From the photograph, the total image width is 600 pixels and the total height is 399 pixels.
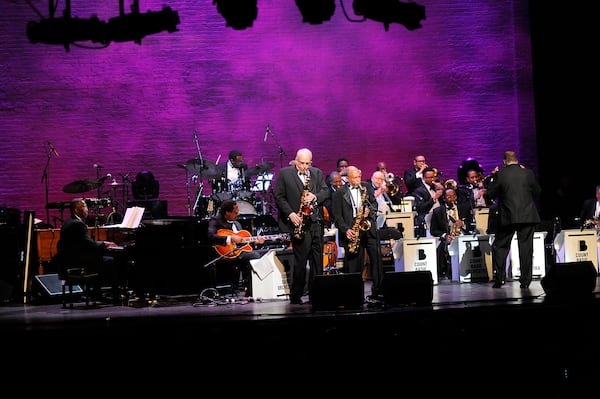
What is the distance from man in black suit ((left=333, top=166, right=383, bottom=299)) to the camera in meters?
10.6

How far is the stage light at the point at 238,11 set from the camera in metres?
10.0

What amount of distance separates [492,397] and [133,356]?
3.52 m

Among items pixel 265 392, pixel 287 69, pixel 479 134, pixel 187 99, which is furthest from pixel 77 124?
pixel 265 392

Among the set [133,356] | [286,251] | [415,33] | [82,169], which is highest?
[415,33]

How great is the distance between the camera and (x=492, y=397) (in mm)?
7895

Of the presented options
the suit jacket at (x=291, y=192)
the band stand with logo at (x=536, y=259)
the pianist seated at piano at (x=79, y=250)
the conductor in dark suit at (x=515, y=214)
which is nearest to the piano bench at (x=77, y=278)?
the pianist seated at piano at (x=79, y=250)

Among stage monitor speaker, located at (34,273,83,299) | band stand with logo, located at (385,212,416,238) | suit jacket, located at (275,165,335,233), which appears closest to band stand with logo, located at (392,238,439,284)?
band stand with logo, located at (385,212,416,238)

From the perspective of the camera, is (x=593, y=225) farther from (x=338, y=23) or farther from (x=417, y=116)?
(x=338, y=23)

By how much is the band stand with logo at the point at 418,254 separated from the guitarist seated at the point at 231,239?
8.29 feet

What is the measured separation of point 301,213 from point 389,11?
2810 mm

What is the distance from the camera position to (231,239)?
36.4 feet

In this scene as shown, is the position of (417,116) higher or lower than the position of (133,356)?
higher

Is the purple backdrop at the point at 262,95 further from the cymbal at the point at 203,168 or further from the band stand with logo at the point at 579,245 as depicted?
the band stand with logo at the point at 579,245

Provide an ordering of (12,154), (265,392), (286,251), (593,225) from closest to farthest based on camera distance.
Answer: (265,392), (286,251), (593,225), (12,154)
